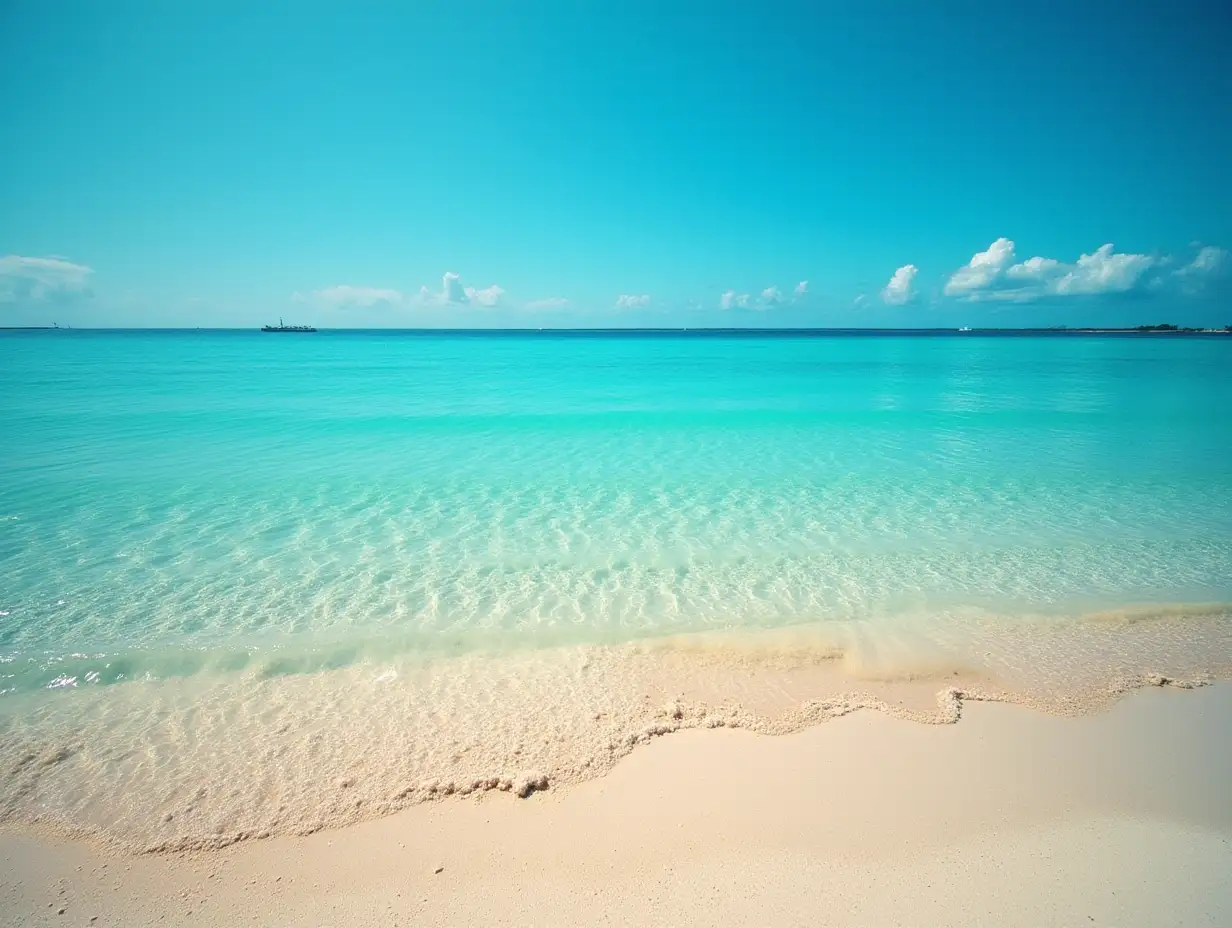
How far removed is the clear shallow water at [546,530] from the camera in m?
6.25

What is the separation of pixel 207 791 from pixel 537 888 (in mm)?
2537

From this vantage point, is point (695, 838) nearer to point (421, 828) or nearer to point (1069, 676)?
point (421, 828)

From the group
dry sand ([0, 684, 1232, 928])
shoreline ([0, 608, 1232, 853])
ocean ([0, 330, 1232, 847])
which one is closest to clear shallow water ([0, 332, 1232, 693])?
ocean ([0, 330, 1232, 847])

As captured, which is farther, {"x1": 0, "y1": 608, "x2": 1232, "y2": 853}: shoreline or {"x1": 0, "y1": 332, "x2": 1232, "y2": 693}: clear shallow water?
{"x1": 0, "y1": 332, "x2": 1232, "y2": 693}: clear shallow water

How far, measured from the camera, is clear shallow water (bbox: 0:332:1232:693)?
20.5ft

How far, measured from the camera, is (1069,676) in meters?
5.31

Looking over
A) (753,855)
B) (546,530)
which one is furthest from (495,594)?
(753,855)

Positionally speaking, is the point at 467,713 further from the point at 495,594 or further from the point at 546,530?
the point at 546,530

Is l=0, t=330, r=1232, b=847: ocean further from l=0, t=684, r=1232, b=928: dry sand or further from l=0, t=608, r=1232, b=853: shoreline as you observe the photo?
l=0, t=684, r=1232, b=928: dry sand

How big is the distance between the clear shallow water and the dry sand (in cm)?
214

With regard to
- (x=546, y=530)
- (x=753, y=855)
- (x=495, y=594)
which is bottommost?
(x=753, y=855)

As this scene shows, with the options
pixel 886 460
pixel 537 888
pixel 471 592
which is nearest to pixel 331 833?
pixel 537 888

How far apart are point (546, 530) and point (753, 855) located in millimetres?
6144

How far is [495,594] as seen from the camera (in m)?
6.96
